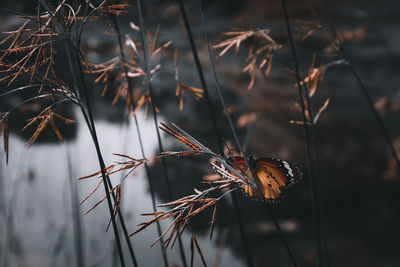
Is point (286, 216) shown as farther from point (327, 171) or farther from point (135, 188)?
point (135, 188)

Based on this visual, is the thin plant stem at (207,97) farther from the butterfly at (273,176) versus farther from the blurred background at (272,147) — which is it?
the blurred background at (272,147)

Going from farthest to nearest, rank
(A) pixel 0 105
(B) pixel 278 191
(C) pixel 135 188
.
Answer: (C) pixel 135 188
(A) pixel 0 105
(B) pixel 278 191

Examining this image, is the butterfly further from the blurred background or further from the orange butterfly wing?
the blurred background

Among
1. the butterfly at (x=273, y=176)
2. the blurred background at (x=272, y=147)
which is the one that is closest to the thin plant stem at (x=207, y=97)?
the butterfly at (x=273, y=176)

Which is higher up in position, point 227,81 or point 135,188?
point 227,81

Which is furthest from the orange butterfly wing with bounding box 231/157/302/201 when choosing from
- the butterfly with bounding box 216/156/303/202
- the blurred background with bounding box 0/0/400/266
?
the blurred background with bounding box 0/0/400/266

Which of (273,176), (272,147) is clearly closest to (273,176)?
(273,176)

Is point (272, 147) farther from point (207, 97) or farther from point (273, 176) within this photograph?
point (207, 97)

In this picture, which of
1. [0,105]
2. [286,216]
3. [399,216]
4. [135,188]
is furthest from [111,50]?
[399,216]
